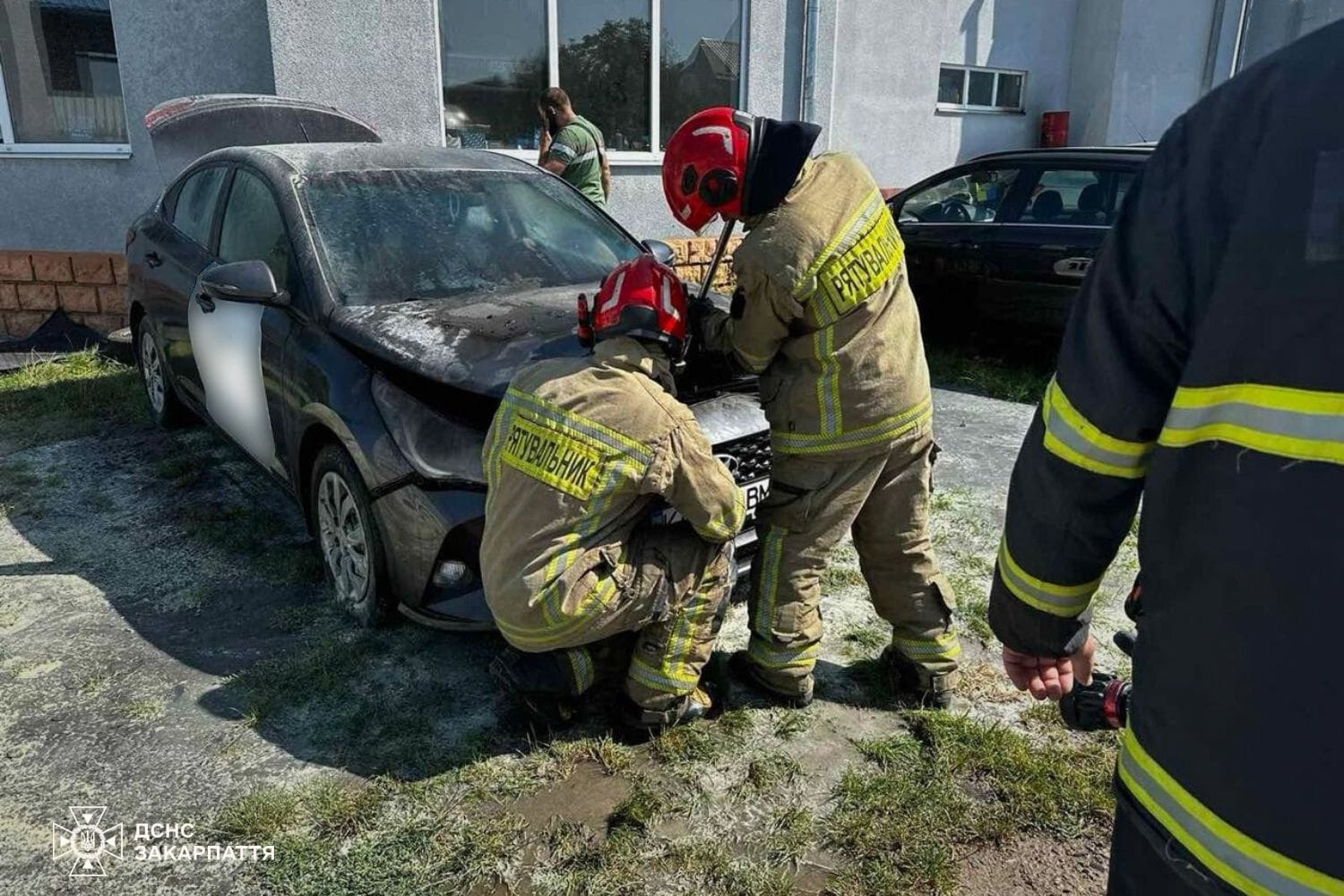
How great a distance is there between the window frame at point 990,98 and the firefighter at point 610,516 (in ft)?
34.8

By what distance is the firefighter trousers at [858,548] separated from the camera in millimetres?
2764

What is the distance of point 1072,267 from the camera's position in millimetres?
6422

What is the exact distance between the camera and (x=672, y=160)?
2682 mm

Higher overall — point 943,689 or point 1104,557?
point 1104,557

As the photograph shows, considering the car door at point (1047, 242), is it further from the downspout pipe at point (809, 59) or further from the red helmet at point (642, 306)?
the red helmet at point (642, 306)

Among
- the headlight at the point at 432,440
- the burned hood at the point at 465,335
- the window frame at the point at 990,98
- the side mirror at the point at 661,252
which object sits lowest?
the headlight at the point at 432,440

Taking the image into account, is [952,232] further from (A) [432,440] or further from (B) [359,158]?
(A) [432,440]

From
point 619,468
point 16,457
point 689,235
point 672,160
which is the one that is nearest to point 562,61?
point 689,235

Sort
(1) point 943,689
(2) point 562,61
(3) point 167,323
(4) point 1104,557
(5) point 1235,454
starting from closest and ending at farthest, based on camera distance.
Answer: (5) point 1235,454 < (4) point 1104,557 < (1) point 943,689 < (3) point 167,323 < (2) point 562,61

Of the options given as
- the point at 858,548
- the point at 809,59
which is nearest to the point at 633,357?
the point at 858,548

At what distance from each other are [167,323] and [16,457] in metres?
1.29

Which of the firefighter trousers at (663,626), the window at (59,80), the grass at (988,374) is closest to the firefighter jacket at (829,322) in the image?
the firefighter trousers at (663,626)

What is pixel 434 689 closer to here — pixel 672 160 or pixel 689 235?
pixel 672 160

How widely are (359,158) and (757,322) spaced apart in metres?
2.32
